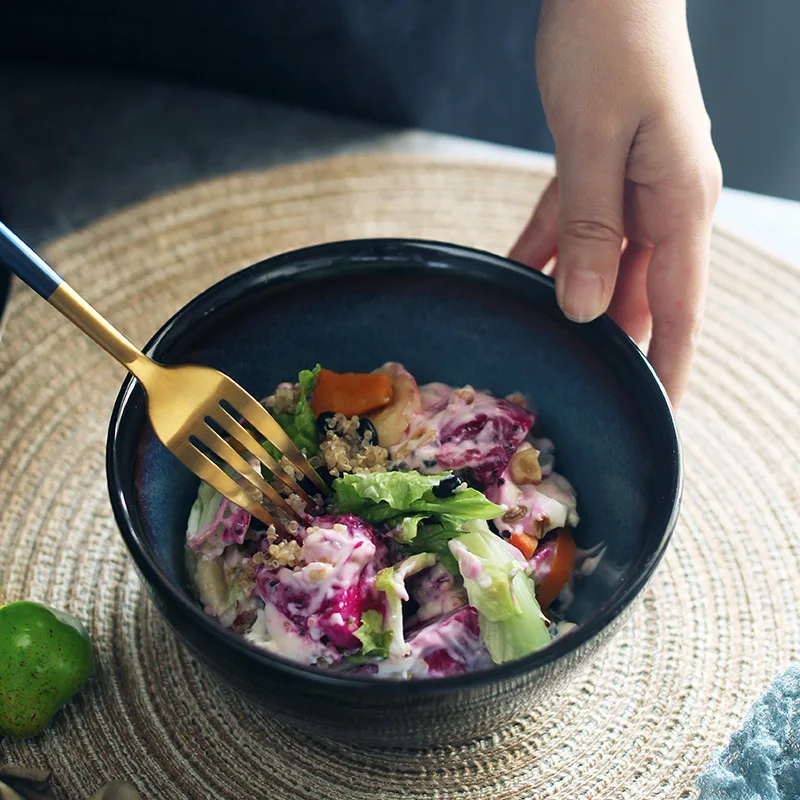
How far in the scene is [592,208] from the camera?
1567 mm

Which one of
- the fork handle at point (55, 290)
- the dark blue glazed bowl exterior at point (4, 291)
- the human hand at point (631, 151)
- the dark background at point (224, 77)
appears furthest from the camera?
the dark background at point (224, 77)

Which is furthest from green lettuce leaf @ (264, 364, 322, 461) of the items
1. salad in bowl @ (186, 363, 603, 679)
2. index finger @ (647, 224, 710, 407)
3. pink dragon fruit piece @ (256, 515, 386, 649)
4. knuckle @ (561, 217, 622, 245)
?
index finger @ (647, 224, 710, 407)

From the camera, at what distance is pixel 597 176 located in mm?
1569

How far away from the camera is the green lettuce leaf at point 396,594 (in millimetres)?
1229

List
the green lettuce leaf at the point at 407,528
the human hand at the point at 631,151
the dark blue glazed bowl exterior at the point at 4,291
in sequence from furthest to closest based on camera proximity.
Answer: the dark blue glazed bowl exterior at the point at 4,291 → the human hand at the point at 631,151 → the green lettuce leaf at the point at 407,528

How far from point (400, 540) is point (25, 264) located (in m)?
0.58

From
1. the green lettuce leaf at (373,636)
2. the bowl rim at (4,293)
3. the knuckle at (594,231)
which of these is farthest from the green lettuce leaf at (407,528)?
the bowl rim at (4,293)

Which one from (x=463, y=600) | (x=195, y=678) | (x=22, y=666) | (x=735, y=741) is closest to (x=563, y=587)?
(x=463, y=600)

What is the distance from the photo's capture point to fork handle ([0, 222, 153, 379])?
1.20 metres

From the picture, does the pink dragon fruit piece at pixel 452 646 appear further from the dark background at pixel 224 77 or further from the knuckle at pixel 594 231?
the dark background at pixel 224 77

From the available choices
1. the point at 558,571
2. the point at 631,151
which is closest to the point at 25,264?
the point at 558,571

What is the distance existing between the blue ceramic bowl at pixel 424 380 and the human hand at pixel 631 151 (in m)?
0.12

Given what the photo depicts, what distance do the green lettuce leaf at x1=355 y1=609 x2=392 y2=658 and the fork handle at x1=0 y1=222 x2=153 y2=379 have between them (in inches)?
17.7

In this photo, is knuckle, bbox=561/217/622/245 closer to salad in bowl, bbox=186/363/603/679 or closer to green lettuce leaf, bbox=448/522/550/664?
salad in bowl, bbox=186/363/603/679
